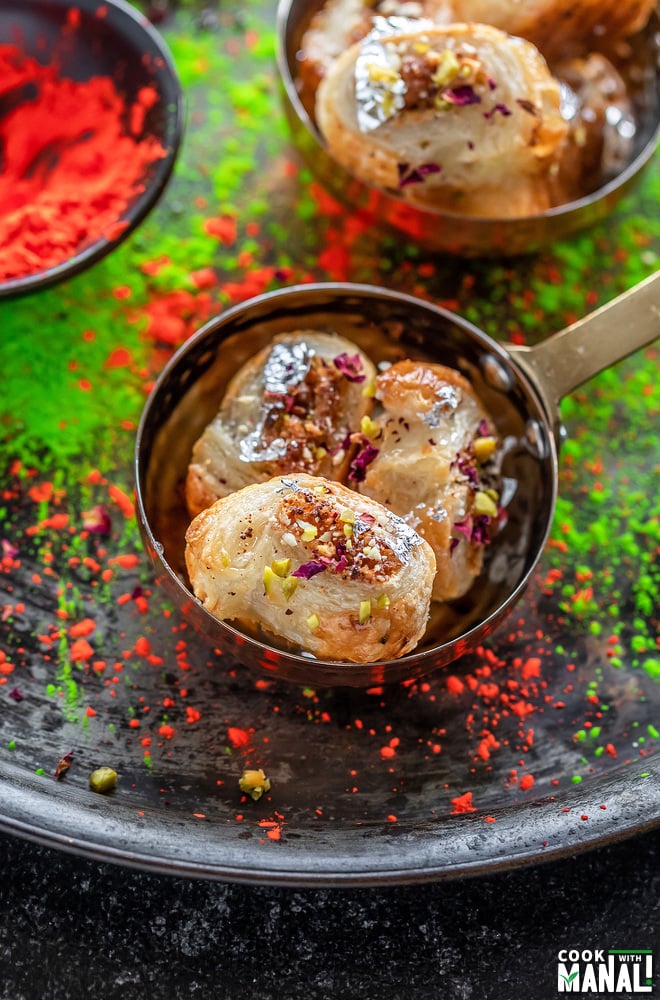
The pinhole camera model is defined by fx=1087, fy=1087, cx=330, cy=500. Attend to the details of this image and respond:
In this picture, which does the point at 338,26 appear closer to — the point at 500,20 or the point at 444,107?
the point at 500,20

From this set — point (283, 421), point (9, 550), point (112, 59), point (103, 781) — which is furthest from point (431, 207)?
point (103, 781)

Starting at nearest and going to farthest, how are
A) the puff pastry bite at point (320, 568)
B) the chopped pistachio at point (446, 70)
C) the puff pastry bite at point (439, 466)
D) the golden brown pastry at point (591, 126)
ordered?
the puff pastry bite at point (320, 568) → the puff pastry bite at point (439, 466) → the chopped pistachio at point (446, 70) → the golden brown pastry at point (591, 126)

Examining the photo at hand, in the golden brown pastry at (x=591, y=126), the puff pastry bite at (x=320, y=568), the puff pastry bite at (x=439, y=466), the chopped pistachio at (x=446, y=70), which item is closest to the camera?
the puff pastry bite at (x=320, y=568)

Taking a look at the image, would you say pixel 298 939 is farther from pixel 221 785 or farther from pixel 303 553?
pixel 303 553

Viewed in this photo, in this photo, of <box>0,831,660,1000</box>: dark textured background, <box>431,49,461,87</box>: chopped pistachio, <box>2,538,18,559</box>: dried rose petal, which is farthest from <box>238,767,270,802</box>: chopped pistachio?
<box>431,49,461,87</box>: chopped pistachio

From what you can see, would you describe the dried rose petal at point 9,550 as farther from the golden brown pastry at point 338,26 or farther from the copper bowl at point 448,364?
the golden brown pastry at point 338,26

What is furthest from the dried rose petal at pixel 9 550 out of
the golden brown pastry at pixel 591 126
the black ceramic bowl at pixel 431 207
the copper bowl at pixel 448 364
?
the golden brown pastry at pixel 591 126

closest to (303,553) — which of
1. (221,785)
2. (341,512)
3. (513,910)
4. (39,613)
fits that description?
(341,512)
